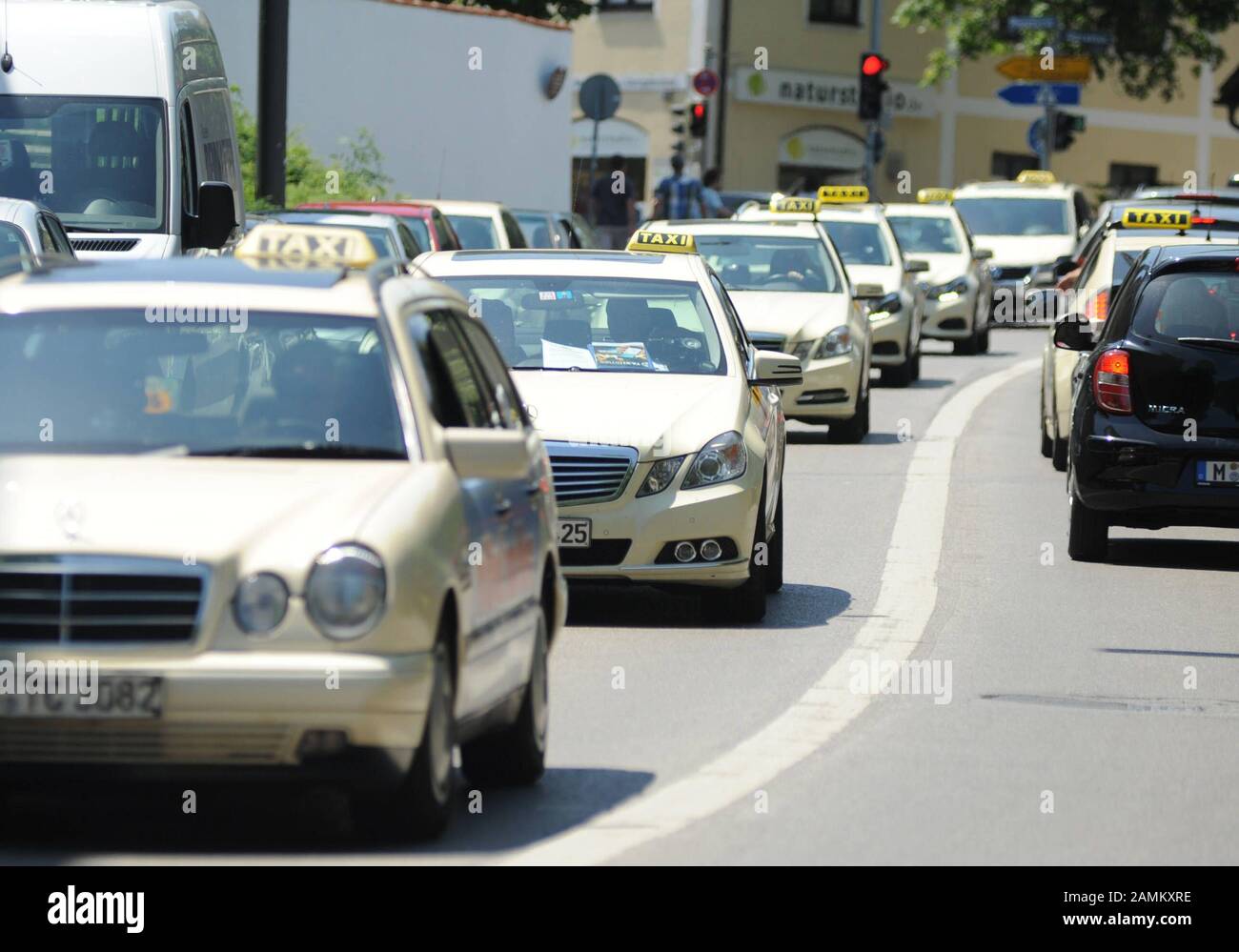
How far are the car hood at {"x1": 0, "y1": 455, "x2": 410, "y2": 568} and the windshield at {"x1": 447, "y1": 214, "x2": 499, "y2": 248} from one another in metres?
19.7

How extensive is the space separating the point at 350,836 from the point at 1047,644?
5063 mm

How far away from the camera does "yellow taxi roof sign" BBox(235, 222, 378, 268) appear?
814cm

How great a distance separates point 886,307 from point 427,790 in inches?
814

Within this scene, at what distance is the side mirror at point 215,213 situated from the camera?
17.4 meters

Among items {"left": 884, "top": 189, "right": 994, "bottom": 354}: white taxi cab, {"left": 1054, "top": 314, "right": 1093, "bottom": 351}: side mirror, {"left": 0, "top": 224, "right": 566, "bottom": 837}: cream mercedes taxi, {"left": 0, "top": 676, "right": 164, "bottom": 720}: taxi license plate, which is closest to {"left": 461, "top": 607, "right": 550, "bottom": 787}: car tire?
{"left": 0, "top": 224, "right": 566, "bottom": 837}: cream mercedes taxi

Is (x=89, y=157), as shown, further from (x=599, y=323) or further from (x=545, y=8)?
(x=545, y=8)

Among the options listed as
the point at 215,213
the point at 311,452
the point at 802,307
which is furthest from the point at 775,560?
the point at 802,307

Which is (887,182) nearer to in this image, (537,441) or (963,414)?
(963,414)

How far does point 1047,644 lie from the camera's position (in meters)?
11.6

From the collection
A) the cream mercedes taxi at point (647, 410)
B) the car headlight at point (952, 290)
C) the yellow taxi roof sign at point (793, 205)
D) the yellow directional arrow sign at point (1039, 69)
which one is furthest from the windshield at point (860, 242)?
the yellow directional arrow sign at point (1039, 69)

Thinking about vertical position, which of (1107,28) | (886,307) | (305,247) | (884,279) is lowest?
(886,307)

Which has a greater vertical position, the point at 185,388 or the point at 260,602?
the point at 185,388

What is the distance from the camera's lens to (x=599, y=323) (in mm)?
13055
